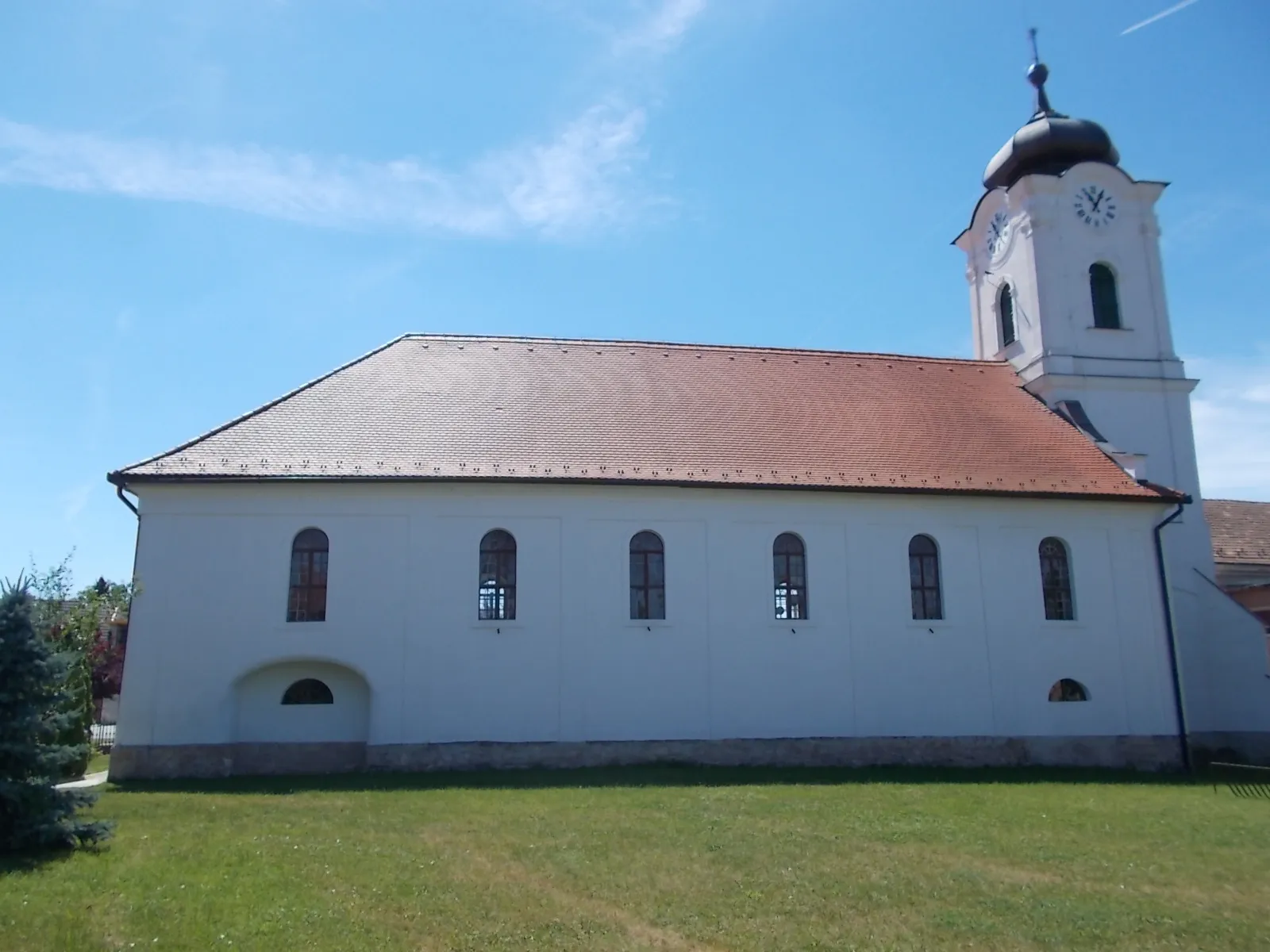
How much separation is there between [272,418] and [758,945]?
1576 centimetres

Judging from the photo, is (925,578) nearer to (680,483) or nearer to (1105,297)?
(680,483)

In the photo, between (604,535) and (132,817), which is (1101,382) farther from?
(132,817)

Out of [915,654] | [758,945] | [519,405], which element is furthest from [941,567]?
[758,945]

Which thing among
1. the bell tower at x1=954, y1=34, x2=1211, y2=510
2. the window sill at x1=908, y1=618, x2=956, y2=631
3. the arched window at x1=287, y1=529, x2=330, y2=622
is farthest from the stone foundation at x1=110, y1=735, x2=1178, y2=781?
the bell tower at x1=954, y1=34, x2=1211, y2=510

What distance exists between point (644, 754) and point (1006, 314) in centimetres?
1698

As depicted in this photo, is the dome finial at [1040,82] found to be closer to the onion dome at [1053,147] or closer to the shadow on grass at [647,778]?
the onion dome at [1053,147]

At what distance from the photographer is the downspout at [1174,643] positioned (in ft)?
69.2

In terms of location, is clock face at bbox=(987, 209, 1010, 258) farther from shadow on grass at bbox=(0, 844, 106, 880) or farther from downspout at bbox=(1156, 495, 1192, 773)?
shadow on grass at bbox=(0, 844, 106, 880)

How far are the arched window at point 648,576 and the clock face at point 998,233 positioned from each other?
14719 millimetres

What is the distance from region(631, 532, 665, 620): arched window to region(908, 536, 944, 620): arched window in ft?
17.5

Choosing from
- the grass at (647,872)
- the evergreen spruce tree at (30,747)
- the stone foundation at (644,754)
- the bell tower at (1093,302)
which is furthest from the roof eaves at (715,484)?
the evergreen spruce tree at (30,747)

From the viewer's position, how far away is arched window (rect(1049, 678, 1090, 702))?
21.0 m

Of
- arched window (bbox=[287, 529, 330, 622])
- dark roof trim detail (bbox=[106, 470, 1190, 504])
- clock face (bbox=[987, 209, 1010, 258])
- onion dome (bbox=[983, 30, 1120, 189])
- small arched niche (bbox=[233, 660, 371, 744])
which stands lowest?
small arched niche (bbox=[233, 660, 371, 744])

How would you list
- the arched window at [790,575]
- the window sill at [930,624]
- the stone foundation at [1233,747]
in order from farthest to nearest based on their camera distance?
the stone foundation at [1233,747] → the window sill at [930,624] → the arched window at [790,575]
